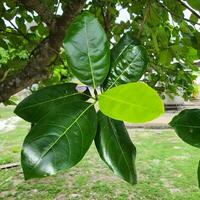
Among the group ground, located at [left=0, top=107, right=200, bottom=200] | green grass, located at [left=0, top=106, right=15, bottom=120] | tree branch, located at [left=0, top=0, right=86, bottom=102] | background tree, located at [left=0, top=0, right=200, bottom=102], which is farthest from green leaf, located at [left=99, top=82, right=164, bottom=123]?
green grass, located at [left=0, top=106, right=15, bottom=120]

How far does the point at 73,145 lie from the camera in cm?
33

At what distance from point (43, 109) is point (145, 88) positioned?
0.14m

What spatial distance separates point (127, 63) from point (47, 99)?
9 centimetres

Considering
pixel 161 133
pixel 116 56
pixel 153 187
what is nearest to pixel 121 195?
pixel 153 187

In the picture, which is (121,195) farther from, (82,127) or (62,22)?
(82,127)

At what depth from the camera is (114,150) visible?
370 millimetres

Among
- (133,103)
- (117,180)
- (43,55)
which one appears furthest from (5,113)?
(133,103)

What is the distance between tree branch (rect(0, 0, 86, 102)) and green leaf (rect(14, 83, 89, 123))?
0.62 m

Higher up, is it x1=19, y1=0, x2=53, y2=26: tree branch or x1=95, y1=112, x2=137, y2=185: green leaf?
x1=19, y1=0, x2=53, y2=26: tree branch

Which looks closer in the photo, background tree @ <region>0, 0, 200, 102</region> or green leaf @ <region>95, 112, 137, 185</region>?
green leaf @ <region>95, 112, 137, 185</region>

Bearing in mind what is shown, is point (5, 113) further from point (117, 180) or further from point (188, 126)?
point (188, 126)

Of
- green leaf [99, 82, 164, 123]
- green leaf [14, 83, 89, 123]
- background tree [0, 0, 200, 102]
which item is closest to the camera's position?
green leaf [99, 82, 164, 123]

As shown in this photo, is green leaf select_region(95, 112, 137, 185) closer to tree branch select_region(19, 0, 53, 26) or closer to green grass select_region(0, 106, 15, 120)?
tree branch select_region(19, 0, 53, 26)

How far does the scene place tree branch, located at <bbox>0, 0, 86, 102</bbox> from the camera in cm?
102
